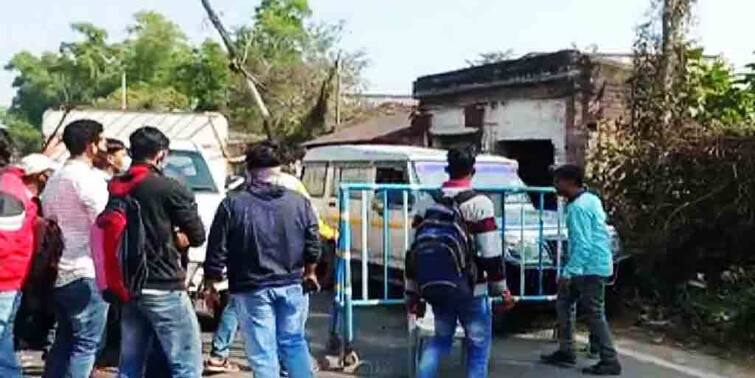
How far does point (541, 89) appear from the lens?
51.3 ft

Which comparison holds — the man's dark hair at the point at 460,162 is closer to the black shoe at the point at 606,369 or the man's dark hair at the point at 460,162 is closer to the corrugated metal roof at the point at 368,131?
the black shoe at the point at 606,369

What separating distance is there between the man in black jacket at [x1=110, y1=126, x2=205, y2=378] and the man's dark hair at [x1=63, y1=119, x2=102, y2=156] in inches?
19.6

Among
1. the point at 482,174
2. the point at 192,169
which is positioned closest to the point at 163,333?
the point at 192,169

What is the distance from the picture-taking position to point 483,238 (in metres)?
6.38

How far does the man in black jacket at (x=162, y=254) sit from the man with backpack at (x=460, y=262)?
1492 mm

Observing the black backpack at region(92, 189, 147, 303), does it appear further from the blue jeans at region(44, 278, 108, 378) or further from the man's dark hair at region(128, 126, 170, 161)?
the blue jeans at region(44, 278, 108, 378)

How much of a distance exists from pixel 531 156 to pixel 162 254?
1160cm

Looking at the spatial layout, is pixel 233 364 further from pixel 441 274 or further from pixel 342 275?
pixel 441 274

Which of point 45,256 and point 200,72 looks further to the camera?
point 200,72

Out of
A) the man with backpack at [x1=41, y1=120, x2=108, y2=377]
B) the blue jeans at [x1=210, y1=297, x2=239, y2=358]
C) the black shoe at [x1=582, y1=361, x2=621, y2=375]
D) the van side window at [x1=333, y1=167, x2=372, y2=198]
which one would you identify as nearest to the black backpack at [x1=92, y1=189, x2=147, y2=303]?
the man with backpack at [x1=41, y1=120, x2=108, y2=377]

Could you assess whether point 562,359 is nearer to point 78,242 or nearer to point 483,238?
point 483,238

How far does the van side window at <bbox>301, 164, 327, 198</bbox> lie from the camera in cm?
1479

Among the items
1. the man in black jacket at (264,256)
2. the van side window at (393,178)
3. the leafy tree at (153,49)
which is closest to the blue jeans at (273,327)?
the man in black jacket at (264,256)

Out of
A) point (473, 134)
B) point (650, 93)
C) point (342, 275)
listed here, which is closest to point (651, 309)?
point (650, 93)
